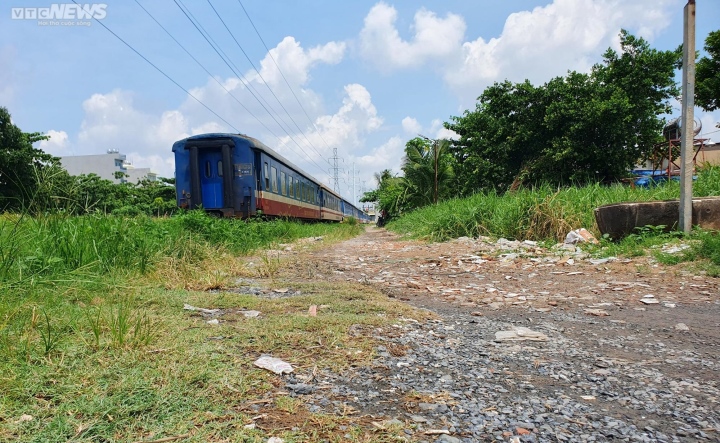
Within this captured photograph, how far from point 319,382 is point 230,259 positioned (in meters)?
→ 3.89

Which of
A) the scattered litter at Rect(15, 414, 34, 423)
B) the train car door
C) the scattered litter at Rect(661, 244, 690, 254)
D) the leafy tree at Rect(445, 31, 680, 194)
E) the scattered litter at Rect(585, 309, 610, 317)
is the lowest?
the scattered litter at Rect(585, 309, 610, 317)

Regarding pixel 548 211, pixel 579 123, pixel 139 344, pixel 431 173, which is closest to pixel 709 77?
pixel 579 123

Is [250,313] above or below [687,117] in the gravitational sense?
below

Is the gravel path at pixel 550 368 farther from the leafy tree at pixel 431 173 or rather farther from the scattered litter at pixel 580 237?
the leafy tree at pixel 431 173

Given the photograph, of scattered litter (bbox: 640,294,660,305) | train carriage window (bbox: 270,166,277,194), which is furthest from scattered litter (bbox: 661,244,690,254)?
train carriage window (bbox: 270,166,277,194)

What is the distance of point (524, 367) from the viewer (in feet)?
7.01

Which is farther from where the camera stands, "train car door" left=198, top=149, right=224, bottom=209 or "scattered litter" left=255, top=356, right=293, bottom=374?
"train car door" left=198, top=149, right=224, bottom=209

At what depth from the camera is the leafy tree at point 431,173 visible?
18438mm

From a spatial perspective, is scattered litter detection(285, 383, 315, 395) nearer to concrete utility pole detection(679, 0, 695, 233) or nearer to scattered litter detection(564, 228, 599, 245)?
concrete utility pole detection(679, 0, 695, 233)

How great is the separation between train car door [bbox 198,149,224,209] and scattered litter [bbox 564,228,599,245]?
773 cm

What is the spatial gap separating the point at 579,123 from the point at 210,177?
38.6 feet

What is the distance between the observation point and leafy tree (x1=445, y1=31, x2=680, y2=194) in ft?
47.1

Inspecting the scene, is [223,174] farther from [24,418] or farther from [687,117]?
[24,418]

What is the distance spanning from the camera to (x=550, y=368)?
6.93 feet
